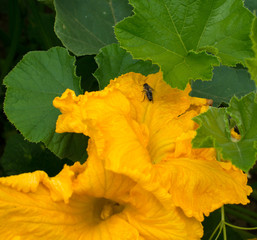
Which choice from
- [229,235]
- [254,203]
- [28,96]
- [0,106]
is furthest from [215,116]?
[254,203]

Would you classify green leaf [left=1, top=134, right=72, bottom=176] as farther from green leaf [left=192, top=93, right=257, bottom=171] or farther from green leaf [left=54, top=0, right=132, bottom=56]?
green leaf [left=192, top=93, right=257, bottom=171]

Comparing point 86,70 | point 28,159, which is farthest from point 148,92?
point 28,159

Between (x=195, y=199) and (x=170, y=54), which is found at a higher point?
(x=170, y=54)

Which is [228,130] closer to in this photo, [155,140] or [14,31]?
[155,140]

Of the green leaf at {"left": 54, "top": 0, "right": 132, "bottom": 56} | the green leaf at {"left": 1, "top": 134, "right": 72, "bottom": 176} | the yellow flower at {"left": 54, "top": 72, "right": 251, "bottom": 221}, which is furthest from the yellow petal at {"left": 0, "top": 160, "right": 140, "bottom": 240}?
the green leaf at {"left": 1, "top": 134, "right": 72, "bottom": 176}

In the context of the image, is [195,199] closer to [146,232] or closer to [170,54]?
[146,232]

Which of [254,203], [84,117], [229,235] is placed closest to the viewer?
[84,117]
